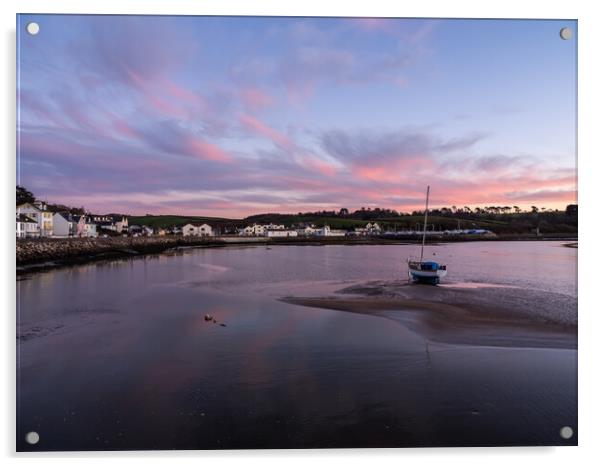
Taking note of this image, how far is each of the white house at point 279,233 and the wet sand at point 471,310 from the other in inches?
40.8

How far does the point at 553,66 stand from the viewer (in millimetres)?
3354

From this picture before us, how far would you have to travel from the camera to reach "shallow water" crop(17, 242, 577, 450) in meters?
2.87

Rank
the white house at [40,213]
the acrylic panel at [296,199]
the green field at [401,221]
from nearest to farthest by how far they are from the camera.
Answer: the acrylic panel at [296,199]
the white house at [40,213]
the green field at [401,221]

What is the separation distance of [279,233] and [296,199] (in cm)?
77

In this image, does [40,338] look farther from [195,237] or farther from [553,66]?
[553,66]

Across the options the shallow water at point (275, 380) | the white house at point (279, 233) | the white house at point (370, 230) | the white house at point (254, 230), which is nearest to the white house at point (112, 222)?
the shallow water at point (275, 380)

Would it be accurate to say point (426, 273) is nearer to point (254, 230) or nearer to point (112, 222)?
point (254, 230)

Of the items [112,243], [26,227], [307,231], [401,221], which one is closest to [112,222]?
[26,227]

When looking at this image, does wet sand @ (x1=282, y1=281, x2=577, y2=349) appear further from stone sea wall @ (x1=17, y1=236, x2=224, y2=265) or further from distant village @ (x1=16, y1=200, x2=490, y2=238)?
stone sea wall @ (x1=17, y1=236, x2=224, y2=265)

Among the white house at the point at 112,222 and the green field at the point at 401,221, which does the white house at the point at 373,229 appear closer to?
the green field at the point at 401,221

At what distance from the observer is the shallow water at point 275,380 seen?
2869 millimetres

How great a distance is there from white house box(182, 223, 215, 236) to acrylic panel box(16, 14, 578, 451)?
0.14 metres
